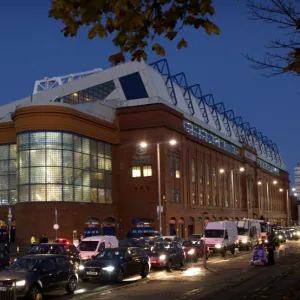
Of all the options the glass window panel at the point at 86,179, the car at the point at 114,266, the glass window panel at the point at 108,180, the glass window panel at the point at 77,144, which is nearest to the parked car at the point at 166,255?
the car at the point at 114,266

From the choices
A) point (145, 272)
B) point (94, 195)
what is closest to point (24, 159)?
point (94, 195)

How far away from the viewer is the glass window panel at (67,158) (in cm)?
6303

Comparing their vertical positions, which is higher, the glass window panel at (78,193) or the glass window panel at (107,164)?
the glass window panel at (107,164)

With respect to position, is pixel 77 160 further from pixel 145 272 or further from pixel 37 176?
pixel 145 272

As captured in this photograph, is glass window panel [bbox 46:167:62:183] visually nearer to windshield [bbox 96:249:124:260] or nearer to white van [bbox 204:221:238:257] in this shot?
white van [bbox 204:221:238:257]

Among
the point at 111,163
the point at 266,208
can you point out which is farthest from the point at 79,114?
the point at 266,208

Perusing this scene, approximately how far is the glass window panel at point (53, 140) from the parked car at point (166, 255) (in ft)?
107

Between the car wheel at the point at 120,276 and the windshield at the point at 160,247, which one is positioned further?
the windshield at the point at 160,247

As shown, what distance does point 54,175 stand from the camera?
62000 millimetres

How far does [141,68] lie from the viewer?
77875 mm

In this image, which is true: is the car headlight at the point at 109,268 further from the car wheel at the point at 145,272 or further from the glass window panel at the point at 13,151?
the glass window panel at the point at 13,151

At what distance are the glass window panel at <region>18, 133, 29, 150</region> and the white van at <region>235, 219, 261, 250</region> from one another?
83.2 ft

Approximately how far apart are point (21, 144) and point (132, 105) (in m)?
17.7

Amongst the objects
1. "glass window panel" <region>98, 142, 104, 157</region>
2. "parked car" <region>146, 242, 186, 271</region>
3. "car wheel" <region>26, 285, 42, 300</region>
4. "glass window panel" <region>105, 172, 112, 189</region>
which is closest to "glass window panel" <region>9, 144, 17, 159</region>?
"glass window panel" <region>98, 142, 104, 157</region>
